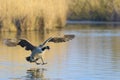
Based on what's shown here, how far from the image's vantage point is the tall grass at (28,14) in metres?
40.7

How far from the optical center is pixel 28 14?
41375 millimetres

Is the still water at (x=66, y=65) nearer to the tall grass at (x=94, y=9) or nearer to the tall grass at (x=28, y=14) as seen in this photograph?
the tall grass at (x=28, y=14)

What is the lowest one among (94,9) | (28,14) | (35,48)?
(94,9)

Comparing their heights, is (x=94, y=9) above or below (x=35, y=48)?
below

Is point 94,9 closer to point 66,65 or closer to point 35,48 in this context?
point 66,65

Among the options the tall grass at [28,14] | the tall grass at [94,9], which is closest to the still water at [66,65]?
the tall grass at [28,14]

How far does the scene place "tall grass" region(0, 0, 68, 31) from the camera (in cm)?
4066

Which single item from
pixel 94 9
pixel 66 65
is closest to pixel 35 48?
pixel 66 65

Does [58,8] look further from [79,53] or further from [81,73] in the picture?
[81,73]

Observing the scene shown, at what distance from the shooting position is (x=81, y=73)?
18016 mm

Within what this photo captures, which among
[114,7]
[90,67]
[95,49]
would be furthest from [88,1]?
[90,67]

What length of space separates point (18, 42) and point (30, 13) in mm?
23128

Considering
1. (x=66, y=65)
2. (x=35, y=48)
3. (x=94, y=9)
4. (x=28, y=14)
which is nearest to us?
(x=35, y=48)

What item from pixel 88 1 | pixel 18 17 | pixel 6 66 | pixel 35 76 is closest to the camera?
pixel 35 76
